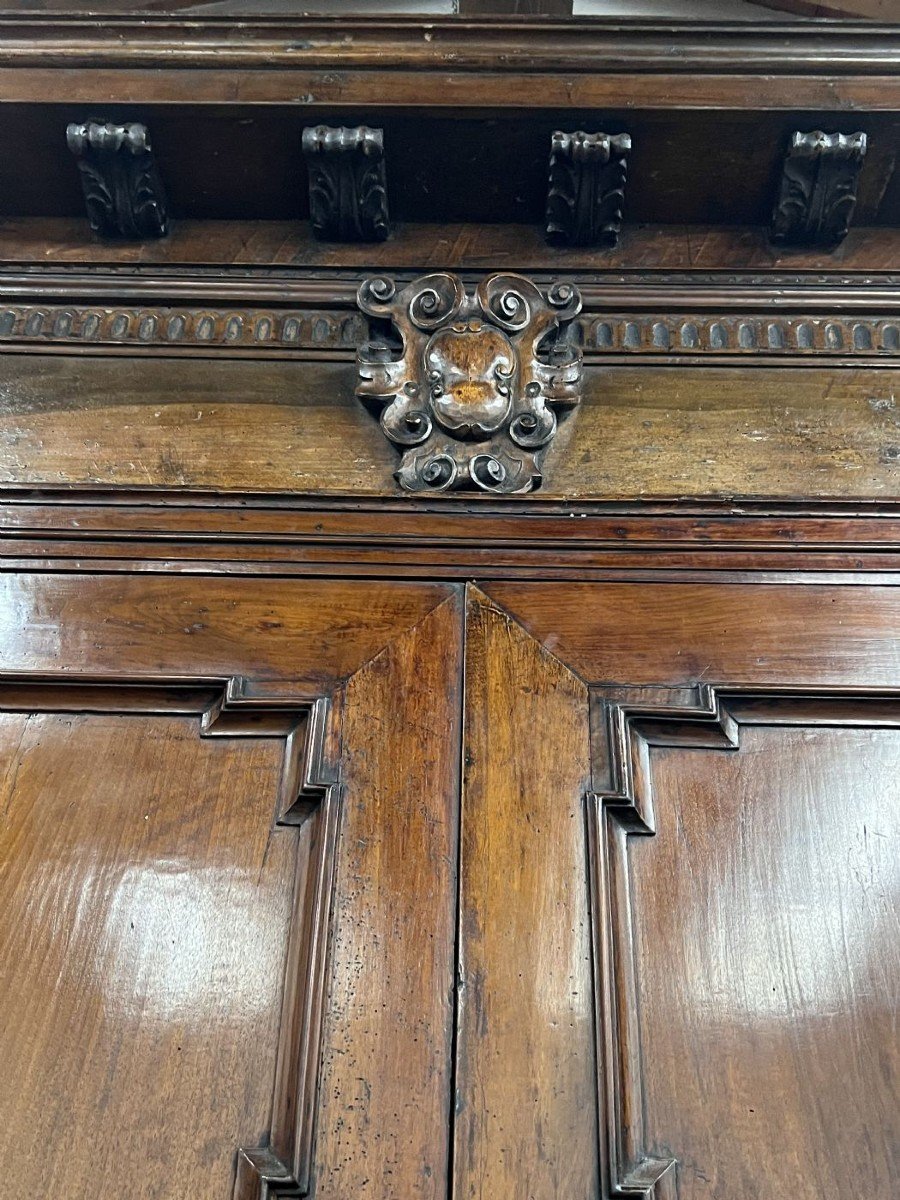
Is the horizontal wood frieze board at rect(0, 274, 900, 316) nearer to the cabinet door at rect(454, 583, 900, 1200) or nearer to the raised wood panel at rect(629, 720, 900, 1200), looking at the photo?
the cabinet door at rect(454, 583, 900, 1200)

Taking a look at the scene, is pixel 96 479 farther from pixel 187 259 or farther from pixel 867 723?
pixel 867 723

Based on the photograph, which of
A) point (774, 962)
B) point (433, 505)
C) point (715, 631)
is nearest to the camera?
point (774, 962)

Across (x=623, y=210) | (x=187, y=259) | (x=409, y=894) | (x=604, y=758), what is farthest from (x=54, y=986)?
(x=623, y=210)

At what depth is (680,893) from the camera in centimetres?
117

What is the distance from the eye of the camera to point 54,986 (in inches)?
44.4

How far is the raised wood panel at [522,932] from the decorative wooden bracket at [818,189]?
2.61 ft

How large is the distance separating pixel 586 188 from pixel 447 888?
1043 millimetres

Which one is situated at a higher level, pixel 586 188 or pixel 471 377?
pixel 586 188

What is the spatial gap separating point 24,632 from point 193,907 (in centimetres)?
44

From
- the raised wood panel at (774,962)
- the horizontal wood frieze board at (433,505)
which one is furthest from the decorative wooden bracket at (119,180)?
the raised wood panel at (774,962)

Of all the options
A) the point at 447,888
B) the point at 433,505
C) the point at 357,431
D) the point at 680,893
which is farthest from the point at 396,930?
the point at 357,431

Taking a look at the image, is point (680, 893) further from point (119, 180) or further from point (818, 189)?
point (119, 180)

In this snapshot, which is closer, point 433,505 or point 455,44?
point 433,505

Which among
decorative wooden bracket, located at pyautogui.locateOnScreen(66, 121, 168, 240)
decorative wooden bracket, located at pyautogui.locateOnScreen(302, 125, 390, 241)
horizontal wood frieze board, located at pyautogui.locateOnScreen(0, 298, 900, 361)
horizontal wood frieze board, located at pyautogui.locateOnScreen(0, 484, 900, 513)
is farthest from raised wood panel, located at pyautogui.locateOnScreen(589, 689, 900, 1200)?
decorative wooden bracket, located at pyautogui.locateOnScreen(66, 121, 168, 240)
